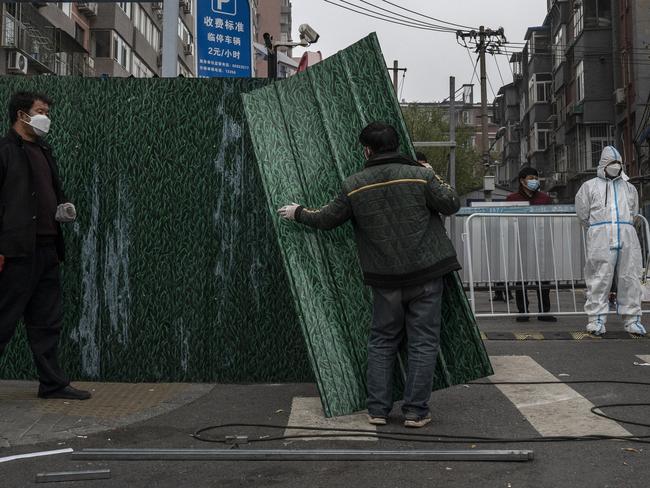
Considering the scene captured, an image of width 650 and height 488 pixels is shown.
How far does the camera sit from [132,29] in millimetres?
46031

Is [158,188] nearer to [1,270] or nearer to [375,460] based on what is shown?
[1,270]

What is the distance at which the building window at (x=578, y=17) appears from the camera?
149 feet

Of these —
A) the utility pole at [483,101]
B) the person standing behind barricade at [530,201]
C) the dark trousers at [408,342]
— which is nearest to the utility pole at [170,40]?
the dark trousers at [408,342]

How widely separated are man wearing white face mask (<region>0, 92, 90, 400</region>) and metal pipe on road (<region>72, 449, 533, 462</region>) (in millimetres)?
1552

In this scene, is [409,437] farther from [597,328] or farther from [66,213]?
[597,328]

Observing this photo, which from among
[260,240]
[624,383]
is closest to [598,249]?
[624,383]

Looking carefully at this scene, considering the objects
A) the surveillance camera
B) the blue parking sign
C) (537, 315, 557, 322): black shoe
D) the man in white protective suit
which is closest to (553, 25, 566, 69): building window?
the surveillance camera

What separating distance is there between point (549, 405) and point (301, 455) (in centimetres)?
194

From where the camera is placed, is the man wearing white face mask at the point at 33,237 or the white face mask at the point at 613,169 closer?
the man wearing white face mask at the point at 33,237

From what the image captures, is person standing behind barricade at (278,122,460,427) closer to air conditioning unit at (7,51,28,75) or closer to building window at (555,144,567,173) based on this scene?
air conditioning unit at (7,51,28,75)

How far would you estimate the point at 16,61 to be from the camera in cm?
3262

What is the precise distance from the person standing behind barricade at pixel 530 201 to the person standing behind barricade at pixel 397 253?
236 inches

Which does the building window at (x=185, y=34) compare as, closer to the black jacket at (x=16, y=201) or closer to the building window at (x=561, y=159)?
the building window at (x=561, y=159)

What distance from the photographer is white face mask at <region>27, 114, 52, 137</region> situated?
19.3 feet
